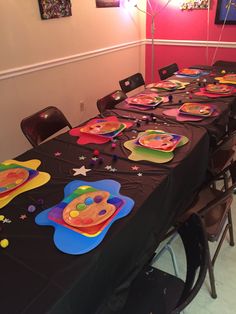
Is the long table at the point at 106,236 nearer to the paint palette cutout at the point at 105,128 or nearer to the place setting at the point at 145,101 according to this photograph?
the paint palette cutout at the point at 105,128

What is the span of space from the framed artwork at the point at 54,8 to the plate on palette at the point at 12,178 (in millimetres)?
1816

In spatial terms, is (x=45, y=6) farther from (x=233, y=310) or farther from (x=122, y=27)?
(x=233, y=310)

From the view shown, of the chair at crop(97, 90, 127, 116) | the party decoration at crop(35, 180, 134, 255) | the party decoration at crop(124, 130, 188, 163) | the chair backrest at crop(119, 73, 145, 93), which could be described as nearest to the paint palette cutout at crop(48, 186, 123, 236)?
the party decoration at crop(35, 180, 134, 255)

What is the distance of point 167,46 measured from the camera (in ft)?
12.8

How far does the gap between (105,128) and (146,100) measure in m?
0.58

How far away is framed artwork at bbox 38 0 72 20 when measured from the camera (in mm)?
2469

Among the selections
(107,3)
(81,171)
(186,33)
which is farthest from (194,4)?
(81,171)

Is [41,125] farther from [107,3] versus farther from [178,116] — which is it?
[107,3]

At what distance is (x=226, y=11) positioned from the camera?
3.32 m

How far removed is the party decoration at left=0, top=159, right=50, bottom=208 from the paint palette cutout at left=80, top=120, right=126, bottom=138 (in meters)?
0.40

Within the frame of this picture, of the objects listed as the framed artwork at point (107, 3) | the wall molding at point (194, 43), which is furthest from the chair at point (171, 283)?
the wall molding at point (194, 43)

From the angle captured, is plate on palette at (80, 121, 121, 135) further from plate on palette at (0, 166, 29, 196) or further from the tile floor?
the tile floor

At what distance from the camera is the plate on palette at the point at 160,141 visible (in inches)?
55.2

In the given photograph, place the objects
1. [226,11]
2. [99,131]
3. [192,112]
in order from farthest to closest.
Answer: [226,11], [192,112], [99,131]
